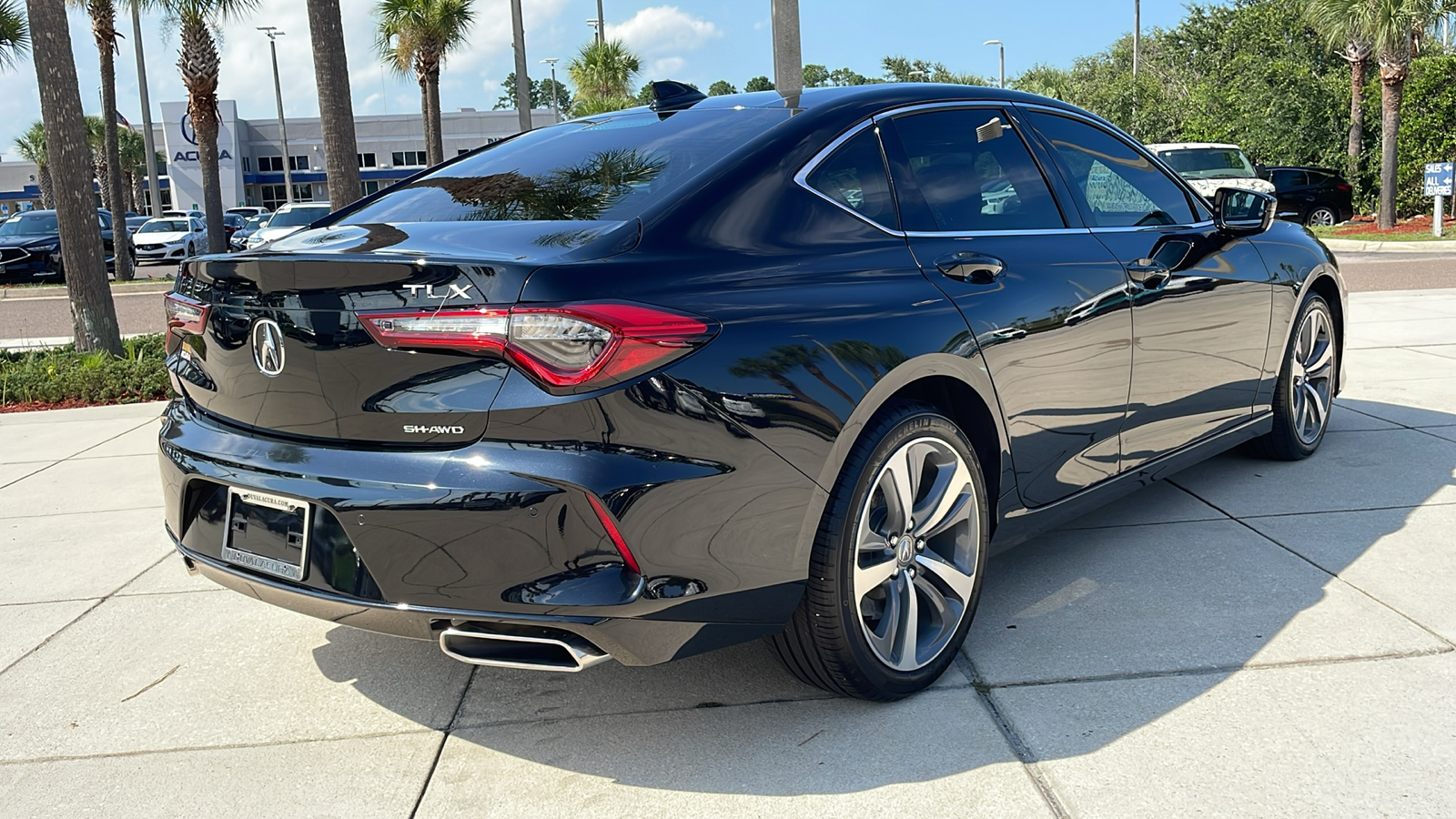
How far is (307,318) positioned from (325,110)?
7.81 meters

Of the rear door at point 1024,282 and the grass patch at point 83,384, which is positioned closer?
the rear door at point 1024,282

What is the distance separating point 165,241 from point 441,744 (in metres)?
31.3

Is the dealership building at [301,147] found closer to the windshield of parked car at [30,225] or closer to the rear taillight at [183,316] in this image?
the windshield of parked car at [30,225]

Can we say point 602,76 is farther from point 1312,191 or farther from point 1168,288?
point 1168,288

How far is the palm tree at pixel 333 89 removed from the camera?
9.47 metres

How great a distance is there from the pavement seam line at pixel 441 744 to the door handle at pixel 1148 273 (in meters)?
2.46

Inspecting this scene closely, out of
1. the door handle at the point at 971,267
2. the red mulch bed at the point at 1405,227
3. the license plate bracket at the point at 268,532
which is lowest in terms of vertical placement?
the red mulch bed at the point at 1405,227

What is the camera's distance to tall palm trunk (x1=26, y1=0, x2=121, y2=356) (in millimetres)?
9453

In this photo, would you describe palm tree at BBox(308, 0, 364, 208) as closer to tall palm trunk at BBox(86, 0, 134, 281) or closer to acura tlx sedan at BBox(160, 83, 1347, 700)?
acura tlx sedan at BBox(160, 83, 1347, 700)

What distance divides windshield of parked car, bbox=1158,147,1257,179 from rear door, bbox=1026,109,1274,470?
17947 millimetres

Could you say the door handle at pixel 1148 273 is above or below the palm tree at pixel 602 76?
below

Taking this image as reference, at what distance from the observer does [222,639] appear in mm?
3760

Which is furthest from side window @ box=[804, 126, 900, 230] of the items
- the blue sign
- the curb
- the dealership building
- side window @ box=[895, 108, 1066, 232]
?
the dealership building

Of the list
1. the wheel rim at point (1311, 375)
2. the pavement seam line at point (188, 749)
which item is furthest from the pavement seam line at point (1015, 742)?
the wheel rim at point (1311, 375)
